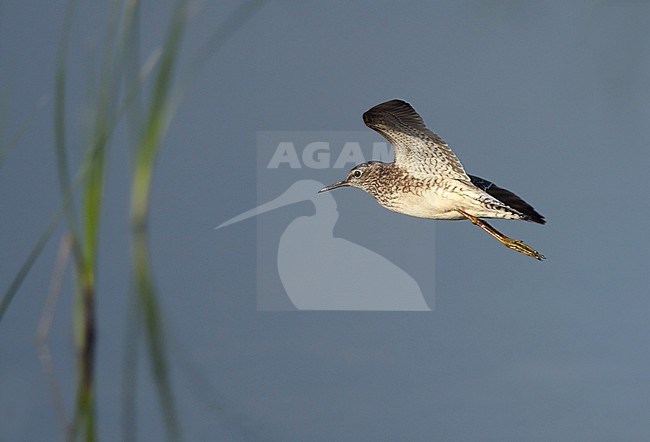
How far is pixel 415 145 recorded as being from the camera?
3.32 metres

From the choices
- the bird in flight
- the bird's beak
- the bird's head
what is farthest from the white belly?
the bird's beak

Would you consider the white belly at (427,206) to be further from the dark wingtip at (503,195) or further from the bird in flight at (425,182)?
the dark wingtip at (503,195)

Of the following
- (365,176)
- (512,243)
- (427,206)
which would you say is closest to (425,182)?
(427,206)

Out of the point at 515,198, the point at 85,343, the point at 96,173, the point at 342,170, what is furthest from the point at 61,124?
the point at 342,170

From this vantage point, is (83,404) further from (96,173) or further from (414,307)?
(414,307)

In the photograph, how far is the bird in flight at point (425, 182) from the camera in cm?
311

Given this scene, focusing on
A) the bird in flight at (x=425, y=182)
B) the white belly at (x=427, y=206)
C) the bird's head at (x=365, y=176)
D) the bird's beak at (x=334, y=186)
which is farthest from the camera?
the bird's beak at (x=334, y=186)

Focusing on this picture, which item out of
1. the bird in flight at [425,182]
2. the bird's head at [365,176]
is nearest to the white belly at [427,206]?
the bird in flight at [425,182]

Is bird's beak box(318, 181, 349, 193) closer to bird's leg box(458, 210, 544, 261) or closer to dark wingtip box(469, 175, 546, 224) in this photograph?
dark wingtip box(469, 175, 546, 224)

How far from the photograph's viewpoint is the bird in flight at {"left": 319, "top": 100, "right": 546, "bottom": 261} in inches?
122

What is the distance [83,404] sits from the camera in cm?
91

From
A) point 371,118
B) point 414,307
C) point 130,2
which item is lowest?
point 414,307

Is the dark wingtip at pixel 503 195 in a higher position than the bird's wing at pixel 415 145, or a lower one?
lower

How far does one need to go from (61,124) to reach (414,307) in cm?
314
